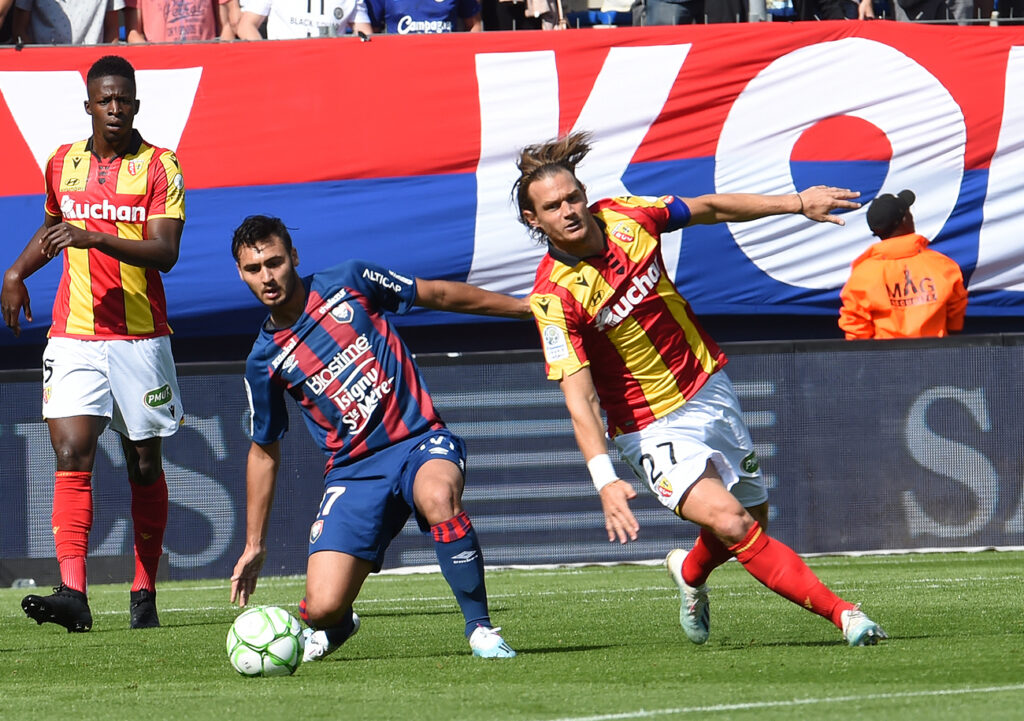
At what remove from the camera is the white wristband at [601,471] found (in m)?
5.55

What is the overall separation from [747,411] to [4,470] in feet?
16.1

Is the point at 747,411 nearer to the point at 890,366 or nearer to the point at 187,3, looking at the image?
the point at 890,366

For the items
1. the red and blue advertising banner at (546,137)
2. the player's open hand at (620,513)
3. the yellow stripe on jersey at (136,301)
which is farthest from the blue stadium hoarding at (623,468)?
the player's open hand at (620,513)

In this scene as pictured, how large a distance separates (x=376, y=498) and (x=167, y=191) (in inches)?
91.4

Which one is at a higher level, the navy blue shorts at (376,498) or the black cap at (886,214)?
the black cap at (886,214)

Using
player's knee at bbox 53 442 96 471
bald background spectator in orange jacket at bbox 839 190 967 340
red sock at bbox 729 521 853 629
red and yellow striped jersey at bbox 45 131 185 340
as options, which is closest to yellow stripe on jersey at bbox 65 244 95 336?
red and yellow striped jersey at bbox 45 131 185 340

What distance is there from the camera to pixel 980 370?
10930mm

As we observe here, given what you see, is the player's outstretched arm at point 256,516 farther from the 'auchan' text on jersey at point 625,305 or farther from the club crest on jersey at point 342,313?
the 'auchan' text on jersey at point 625,305

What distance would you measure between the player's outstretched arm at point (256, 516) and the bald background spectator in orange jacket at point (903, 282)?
5996mm

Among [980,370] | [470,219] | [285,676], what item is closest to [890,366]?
[980,370]

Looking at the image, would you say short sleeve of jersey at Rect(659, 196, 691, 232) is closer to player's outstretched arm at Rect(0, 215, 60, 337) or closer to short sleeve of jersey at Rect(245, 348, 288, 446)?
short sleeve of jersey at Rect(245, 348, 288, 446)

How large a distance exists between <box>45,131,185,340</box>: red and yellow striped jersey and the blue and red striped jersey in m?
1.64

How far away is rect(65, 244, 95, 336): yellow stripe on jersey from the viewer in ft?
25.8

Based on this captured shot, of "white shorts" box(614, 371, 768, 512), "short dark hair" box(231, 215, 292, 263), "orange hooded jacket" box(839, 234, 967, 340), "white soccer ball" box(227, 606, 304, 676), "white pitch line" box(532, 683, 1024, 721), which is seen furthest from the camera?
"orange hooded jacket" box(839, 234, 967, 340)
